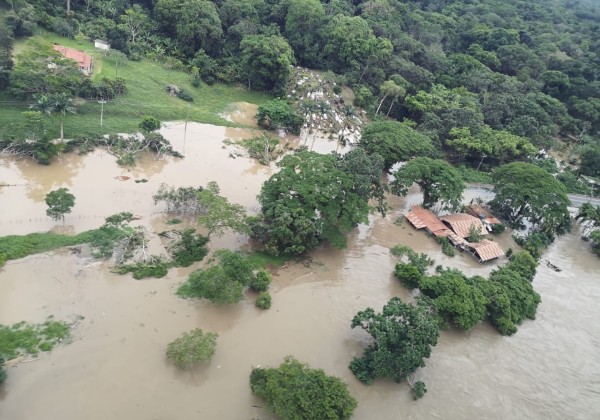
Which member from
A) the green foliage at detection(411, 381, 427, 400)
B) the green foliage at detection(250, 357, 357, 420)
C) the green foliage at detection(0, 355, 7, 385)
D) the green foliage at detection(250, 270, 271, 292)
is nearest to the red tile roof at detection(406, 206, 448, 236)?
the green foliage at detection(250, 270, 271, 292)

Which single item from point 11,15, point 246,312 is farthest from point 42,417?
point 11,15

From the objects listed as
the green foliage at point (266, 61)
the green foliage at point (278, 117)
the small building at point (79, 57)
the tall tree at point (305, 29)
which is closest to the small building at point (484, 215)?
the green foliage at point (278, 117)

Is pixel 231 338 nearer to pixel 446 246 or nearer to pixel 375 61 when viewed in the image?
pixel 446 246

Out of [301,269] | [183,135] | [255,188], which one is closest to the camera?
[301,269]

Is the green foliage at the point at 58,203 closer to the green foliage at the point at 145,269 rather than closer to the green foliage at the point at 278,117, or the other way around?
the green foliage at the point at 145,269

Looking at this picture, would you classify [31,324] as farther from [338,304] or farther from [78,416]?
[338,304]

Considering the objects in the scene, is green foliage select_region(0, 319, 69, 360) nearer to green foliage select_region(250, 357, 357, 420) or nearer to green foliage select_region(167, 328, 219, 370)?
green foliage select_region(167, 328, 219, 370)

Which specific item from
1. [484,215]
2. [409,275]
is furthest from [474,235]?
[409,275]
